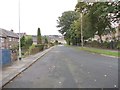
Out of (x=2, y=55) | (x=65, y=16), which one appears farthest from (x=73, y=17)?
(x=2, y=55)

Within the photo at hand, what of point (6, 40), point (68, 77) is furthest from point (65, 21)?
point (68, 77)

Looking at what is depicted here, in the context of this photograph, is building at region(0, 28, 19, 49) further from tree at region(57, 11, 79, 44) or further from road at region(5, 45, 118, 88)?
road at region(5, 45, 118, 88)

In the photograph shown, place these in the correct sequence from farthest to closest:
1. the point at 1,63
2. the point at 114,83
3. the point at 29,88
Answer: the point at 1,63 < the point at 114,83 < the point at 29,88

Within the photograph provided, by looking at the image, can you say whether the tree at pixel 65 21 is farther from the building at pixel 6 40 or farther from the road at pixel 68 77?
the road at pixel 68 77

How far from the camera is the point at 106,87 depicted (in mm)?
11227

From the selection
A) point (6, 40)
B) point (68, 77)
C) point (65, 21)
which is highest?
point (65, 21)

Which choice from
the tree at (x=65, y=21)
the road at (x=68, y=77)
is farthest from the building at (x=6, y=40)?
the road at (x=68, y=77)

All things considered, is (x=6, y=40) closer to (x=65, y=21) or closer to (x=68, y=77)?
(x=65, y=21)

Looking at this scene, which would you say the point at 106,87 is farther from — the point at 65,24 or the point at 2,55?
the point at 65,24

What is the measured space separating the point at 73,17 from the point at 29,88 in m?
116

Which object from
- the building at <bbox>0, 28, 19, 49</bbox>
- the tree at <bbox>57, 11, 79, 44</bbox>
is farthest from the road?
the tree at <bbox>57, 11, 79, 44</bbox>

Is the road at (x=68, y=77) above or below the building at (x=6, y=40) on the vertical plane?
below

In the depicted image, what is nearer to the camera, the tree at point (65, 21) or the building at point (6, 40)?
the building at point (6, 40)

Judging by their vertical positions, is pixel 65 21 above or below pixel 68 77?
above
